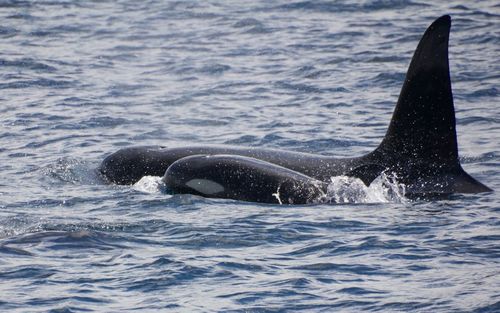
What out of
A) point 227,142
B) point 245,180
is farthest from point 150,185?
point 227,142

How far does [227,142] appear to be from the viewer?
700 inches

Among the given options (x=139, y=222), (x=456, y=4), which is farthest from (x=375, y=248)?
(x=456, y=4)

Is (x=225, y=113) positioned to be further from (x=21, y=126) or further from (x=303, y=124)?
(x=21, y=126)

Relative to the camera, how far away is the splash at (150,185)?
47.6 feet

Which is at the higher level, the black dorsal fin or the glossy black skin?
the black dorsal fin

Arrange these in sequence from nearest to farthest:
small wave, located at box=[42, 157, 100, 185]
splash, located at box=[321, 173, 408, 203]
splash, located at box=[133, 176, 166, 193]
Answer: splash, located at box=[321, 173, 408, 203], splash, located at box=[133, 176, 166, 193], small wave, located at box=[42, 157, 100, 185]

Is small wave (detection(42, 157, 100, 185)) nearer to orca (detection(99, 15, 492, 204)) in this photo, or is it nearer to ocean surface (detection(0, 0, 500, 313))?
ocean surface (detection(0, 0, 500, 313))

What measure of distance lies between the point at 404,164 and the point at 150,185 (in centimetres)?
325

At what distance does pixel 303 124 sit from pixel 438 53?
555 centimetres

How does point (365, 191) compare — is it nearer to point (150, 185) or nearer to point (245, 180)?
point (245, 180)

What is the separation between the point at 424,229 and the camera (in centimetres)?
1208

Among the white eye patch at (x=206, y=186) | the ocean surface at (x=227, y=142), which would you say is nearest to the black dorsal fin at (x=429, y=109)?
the ocean surface at (x=227, y=142)

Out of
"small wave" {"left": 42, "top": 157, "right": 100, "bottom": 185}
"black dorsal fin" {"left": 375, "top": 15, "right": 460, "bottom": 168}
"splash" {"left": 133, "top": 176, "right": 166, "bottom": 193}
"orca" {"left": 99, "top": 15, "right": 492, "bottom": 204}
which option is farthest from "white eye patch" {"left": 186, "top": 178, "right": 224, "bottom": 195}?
"black dorsal fin" {"left": 375, "top": 15, "right": 460, "bottom": 168}

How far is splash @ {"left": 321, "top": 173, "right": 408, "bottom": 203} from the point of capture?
44.5 ft
